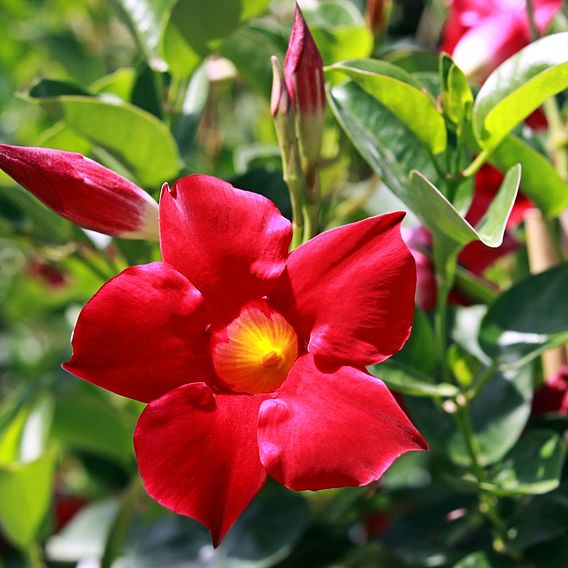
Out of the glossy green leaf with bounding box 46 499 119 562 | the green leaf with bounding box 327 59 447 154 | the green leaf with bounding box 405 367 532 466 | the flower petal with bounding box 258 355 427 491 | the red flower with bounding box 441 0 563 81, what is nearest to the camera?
the flower petal with bounding box 258 355 427 491

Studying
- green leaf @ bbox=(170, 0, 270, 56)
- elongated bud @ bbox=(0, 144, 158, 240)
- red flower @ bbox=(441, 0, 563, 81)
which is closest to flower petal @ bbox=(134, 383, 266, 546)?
elongated bud @ bbox=(0, 144, 158, 240)

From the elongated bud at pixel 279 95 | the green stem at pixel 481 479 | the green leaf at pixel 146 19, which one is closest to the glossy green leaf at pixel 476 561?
the green stem at pixel 481 479

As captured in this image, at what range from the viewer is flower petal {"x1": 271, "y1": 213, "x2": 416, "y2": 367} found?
1.46 ft

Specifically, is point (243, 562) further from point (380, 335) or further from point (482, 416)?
point (380, 335)

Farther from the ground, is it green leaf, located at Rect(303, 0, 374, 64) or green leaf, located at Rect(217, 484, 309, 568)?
green leaf, located at Rect(303, 0, 374, 64)

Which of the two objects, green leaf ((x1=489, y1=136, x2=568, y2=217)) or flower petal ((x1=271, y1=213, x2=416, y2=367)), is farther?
green leaf ((x1=489, y1=136, x2=568, y2=217))

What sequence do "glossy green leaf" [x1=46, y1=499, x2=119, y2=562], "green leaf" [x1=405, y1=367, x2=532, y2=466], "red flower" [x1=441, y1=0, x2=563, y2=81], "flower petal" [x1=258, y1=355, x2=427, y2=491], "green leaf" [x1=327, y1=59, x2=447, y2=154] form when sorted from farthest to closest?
"glossy green leaf" [x1=46, y1=499, x2=119, y2=562]
"red flower" [x1=441, y1=0, x2=563, y2=81]
"green leaf" [x1=405, y1=367, x2=532, y2=466]
"green leaf" [x1=327, y1=59, x2=447, y2=154]
"flower petal" [x1=258, y1=355, x2=427, y2=491]

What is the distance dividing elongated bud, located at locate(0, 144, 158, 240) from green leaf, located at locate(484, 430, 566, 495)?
0.31m


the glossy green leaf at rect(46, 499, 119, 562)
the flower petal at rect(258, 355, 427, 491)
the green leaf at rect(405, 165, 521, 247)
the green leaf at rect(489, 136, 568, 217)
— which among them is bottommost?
the glossy green leaf at rect(46, 499, 119, 562)

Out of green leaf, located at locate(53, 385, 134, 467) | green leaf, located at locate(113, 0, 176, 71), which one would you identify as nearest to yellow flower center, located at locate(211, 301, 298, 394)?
green leaf, located at locate(113, 0, 176, 71)

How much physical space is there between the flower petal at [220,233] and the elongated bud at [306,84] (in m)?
0.10

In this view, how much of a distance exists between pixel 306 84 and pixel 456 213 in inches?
5.4

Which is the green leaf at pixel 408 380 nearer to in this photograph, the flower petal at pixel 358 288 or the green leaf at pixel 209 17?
the flower petal at pixel 358 288

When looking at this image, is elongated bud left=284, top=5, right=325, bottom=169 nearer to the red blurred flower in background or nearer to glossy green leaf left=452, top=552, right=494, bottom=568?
the red blurred flower in background
